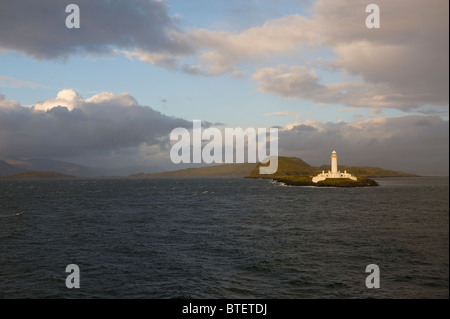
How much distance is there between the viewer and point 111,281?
73.7ft

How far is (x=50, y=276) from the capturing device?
941 inches

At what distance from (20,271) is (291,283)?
71.6 ft

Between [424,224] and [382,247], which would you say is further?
[424,224]

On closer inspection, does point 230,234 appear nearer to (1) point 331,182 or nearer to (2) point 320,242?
(2) point 320,242

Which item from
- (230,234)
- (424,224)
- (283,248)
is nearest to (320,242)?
(283,248)

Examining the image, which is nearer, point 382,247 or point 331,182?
point 382,247
